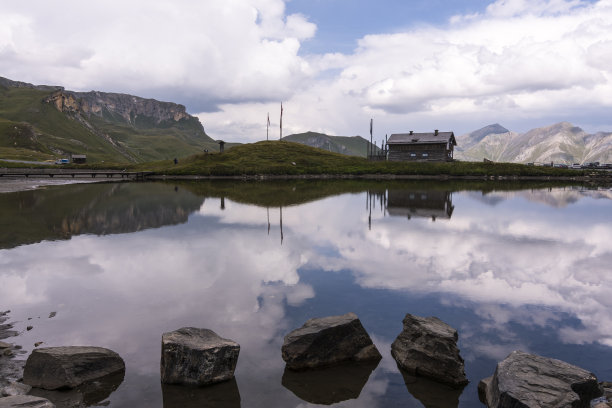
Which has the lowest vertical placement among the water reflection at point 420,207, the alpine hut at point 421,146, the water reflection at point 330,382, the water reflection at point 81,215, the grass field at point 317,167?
the water reflection at point 330,382

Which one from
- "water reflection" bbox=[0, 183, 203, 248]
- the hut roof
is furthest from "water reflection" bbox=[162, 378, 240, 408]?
the hut roof

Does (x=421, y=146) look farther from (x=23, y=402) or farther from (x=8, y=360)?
(x=23, y=402)

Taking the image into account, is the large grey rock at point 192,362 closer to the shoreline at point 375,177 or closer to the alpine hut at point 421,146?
the shoreline at point 375,177

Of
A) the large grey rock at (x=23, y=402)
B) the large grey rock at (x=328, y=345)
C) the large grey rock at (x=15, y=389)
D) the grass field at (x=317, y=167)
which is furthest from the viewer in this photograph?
the grass field at (x=317, y=167)

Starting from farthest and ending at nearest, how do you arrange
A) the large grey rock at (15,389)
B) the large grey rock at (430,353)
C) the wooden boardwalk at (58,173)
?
the wooden boardwalk at (58,173) → the large grey rock at (430,353) → the large grey rock at (15,389)

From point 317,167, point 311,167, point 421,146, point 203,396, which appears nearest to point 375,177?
point 317,167

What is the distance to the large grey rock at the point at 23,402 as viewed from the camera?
8070 mm

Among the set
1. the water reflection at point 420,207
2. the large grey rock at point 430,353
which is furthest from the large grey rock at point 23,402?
the water reflection at point 420,207

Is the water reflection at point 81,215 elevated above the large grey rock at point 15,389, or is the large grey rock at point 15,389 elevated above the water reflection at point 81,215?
the water reflection at point 81,215

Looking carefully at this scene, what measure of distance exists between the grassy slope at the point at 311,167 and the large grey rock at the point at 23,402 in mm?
105582

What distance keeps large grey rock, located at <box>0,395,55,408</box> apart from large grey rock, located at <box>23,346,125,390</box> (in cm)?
200

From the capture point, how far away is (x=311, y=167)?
12512 centimetres

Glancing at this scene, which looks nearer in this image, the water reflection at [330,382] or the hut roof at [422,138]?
the water reflection at [330,382]

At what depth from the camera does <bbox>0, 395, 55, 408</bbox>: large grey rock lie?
8070 mm
